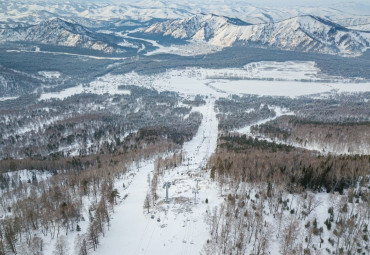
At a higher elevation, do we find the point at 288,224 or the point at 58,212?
the point at 288,224

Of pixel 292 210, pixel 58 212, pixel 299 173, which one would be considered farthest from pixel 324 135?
pixel 58 212

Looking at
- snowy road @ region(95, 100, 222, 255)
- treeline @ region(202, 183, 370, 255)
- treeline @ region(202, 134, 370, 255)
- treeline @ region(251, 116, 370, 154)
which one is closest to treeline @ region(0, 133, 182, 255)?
snowy road @ region(95, 100, 222, 255)

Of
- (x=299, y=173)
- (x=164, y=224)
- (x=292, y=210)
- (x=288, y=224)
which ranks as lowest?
(x=164, y=224)

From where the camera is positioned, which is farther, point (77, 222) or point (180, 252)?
point (77, 222)

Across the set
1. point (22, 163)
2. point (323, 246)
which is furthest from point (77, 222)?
point (22, 163)

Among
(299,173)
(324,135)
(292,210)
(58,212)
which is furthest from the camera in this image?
(324,135)

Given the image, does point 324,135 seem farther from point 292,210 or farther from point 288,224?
point 288,224

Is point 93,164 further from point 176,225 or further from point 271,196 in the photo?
point 271,196

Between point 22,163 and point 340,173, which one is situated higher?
point 340,173

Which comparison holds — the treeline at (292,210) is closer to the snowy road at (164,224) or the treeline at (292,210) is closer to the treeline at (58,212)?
the snowy road at (164,224)

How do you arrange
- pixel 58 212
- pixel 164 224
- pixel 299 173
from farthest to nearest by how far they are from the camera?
pixel 299 173 → pixel 58 212 → pixel 164 224

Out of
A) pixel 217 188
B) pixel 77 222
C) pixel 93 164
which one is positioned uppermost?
pixel 217 188
